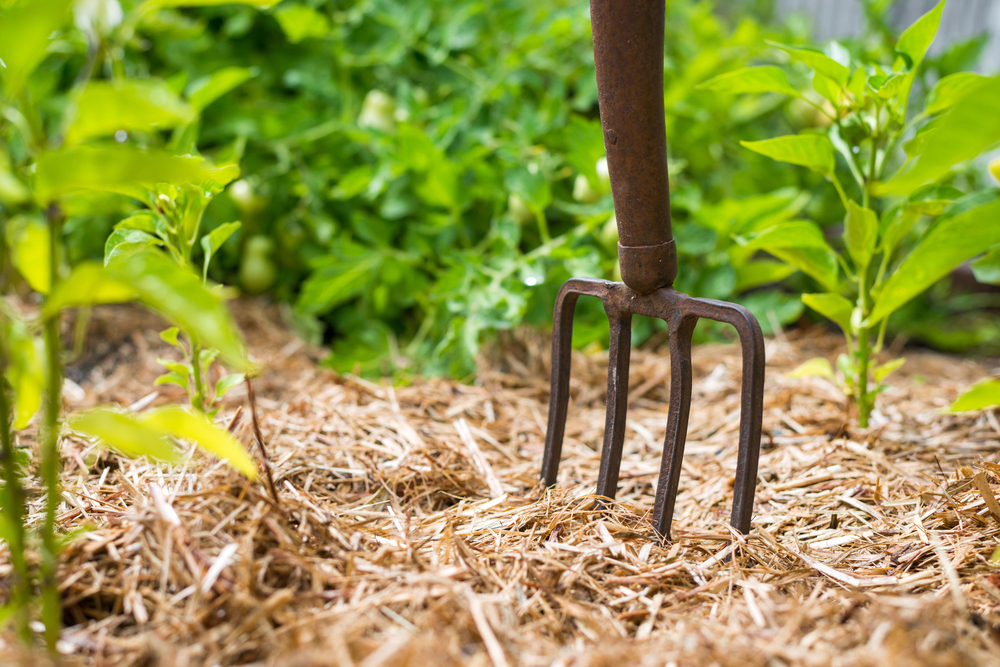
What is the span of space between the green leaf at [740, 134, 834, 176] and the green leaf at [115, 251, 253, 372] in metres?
0.68

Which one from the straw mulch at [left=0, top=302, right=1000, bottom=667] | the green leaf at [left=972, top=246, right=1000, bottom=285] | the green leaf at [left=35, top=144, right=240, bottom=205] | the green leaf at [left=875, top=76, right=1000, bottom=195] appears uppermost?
the green leaf at [left=875, top=76, right=1000, bottom=195]

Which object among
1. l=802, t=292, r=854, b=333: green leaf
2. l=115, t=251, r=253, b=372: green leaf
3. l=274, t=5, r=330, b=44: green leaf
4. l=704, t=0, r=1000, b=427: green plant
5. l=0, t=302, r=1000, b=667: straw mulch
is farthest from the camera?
l=274, t=5, r=330, b=44: green leaf

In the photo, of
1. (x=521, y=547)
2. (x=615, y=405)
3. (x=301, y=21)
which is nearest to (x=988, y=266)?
(x=615, y=405)

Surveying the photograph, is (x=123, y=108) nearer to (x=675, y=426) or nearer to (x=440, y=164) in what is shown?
(x=675, y=426)

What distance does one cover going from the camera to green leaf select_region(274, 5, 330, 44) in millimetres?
1565

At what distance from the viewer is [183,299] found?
1.40ft

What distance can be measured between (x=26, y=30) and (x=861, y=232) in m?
0.93

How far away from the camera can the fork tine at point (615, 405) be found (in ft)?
2.70

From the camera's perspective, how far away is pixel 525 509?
766mm

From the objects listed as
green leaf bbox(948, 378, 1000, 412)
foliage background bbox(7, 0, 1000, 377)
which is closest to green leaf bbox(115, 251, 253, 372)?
green leaf bbox(948, 378, 1000, 412)

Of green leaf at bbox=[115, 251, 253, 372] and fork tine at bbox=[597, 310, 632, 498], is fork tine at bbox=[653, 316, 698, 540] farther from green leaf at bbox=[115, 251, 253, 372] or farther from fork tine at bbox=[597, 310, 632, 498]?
green leaf at bbox=[115, 251, 253, 372]

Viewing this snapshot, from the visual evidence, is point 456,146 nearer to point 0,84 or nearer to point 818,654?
point 0,84

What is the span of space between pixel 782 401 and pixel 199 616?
3.11 feet

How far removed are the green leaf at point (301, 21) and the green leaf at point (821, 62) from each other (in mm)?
1179
